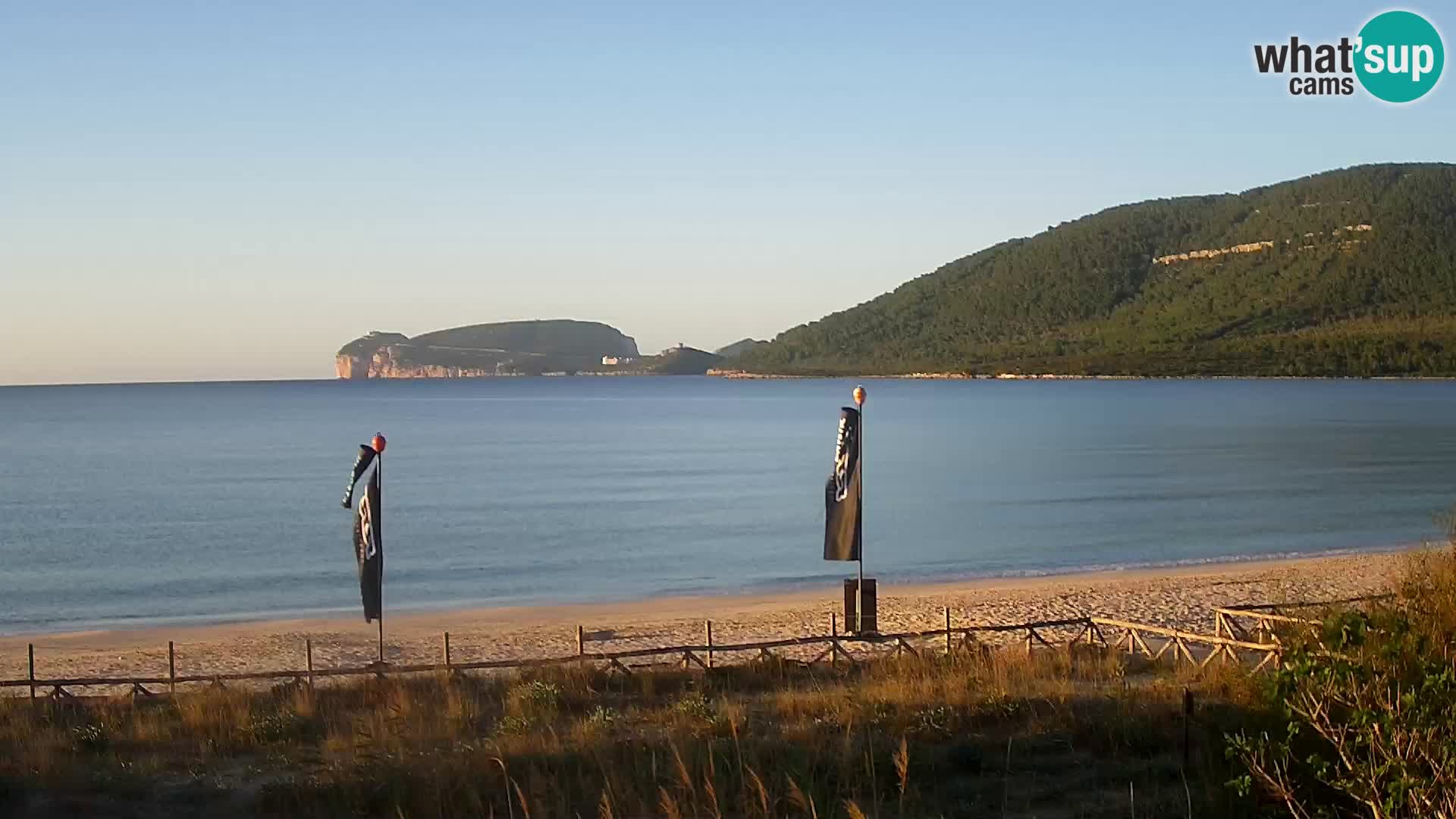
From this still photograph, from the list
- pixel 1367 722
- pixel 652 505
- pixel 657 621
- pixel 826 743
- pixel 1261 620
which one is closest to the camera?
pixel 1367 722

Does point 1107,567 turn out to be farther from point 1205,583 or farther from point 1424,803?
point 1424,803

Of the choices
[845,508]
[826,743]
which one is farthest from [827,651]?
[826,743]

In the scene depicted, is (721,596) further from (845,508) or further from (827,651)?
(827,651)

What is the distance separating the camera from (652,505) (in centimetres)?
5228

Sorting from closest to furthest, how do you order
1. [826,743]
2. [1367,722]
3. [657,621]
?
[1367,722] → [826,743] → [657,621]

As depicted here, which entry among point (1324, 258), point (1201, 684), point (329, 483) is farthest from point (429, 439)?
point (1324, 258)

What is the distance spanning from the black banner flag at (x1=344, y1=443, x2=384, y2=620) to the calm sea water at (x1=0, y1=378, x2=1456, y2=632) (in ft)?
44.7

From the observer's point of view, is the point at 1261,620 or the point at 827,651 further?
the point at 827,651

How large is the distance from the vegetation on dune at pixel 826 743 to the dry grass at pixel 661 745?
32mm

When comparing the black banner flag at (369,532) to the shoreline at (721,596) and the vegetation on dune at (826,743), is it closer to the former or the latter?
the vegetation on dune at (826,743)

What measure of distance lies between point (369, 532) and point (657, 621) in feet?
37.3

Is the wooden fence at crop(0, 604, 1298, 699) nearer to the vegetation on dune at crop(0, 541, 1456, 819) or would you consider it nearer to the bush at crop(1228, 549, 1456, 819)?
the vegetation on dune at crop(0, 541, 1456, 819)

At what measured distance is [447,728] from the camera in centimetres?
1187

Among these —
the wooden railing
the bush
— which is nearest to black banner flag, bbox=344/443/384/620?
the wooden railing
